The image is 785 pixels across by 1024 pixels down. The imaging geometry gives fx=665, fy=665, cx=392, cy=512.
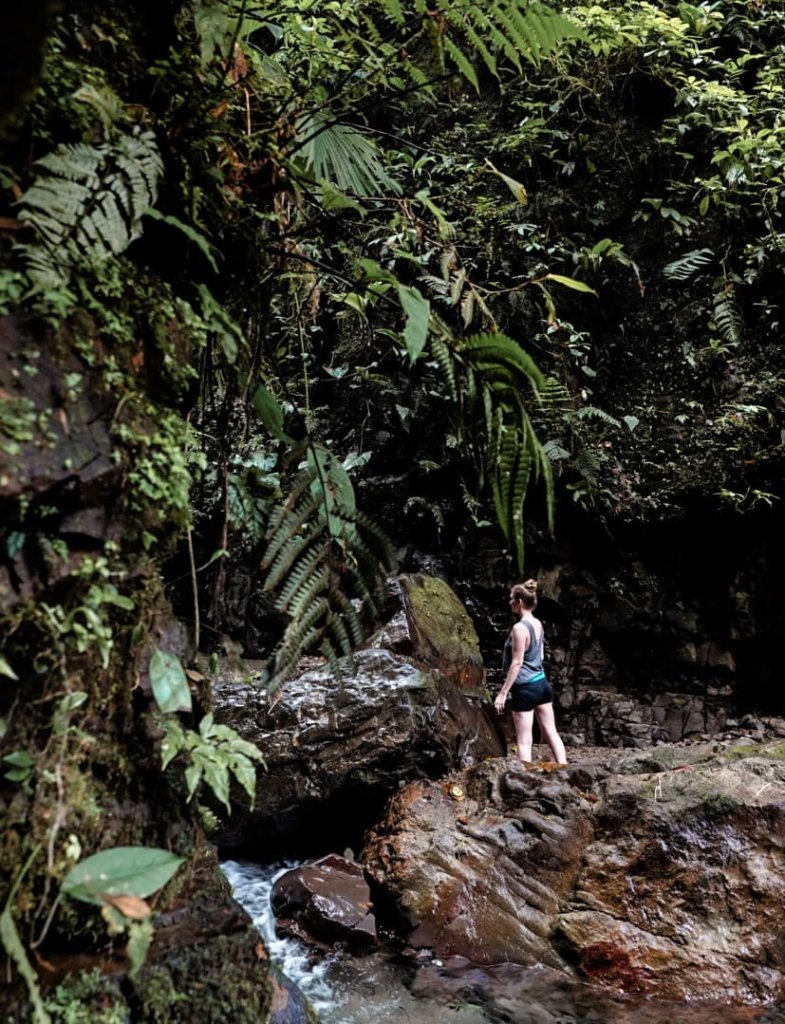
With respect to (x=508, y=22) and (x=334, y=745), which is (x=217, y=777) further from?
(x=334, y=745)

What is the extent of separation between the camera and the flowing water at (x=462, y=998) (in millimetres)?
3381

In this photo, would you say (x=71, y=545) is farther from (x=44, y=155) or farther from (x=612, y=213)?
(x=612, y=213)

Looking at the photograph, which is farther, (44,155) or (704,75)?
(704,75)

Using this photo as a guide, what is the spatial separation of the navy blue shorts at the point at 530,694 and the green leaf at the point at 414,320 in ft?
17.6

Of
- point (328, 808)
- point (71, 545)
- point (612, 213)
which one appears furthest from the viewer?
point (612, 213)

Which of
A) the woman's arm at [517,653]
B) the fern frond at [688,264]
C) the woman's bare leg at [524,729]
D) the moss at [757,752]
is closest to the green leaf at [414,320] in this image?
the moss at [757,752]

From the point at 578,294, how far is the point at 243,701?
6172 millimetres

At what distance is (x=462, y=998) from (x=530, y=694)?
324cm

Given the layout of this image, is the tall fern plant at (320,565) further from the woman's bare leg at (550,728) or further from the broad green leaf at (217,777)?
the woman's bare leg at (550,728)

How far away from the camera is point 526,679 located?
657 cm

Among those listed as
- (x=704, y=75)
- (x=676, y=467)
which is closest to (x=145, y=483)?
(x=676, y=467)

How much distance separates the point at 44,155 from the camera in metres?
1.50

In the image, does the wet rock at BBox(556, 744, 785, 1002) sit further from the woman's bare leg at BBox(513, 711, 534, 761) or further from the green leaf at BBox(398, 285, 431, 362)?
the green leaf at BBox(398, 285, 431, 362)

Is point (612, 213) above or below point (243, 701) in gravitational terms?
above
